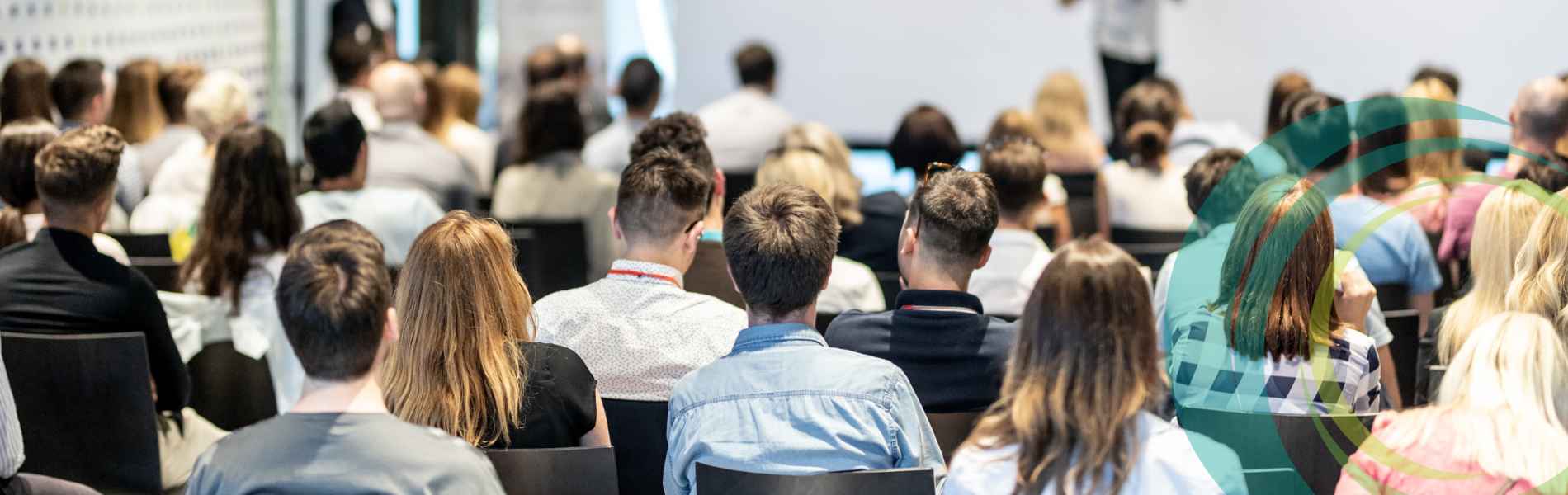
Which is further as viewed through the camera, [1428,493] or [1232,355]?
[1232,355]

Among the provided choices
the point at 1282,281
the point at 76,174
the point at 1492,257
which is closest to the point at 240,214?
the point at 76,174

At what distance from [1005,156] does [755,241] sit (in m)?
1.43

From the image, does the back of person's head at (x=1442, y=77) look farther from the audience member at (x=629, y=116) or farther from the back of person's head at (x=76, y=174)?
the back of person's head at (x=76, y=174)

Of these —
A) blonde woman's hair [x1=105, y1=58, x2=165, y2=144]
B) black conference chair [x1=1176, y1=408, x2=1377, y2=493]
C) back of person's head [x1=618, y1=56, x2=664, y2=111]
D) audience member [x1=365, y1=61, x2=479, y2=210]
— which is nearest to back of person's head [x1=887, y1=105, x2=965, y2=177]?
audience member [x1=365, y1=61, x2=479, y2=210]

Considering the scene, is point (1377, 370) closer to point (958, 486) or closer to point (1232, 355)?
point (1232, 355)

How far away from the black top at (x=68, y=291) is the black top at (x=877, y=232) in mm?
1856

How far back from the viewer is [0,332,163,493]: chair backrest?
2885 millimetres

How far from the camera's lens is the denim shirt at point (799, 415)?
2.32m

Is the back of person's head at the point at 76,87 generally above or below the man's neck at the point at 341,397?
above

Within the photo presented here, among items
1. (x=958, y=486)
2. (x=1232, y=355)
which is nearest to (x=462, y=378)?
(x=958, y=486)

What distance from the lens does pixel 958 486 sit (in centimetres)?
202

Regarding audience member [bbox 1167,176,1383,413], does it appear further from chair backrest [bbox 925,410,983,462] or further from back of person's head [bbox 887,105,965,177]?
back of person's head [bbox 887,105,965,177]

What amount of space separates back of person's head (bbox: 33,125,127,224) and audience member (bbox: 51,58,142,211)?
5.67ft

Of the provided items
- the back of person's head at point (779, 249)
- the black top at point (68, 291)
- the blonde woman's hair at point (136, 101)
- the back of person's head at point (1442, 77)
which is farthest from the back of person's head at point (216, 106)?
the back of person's head at point (1442, 77)
